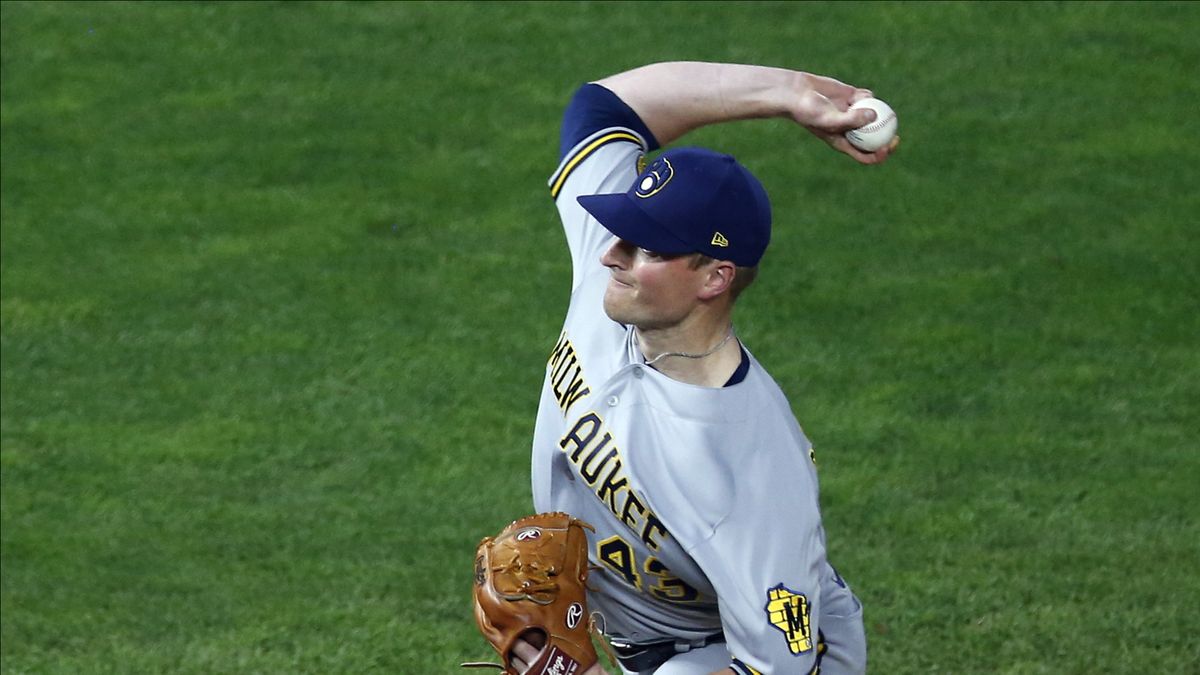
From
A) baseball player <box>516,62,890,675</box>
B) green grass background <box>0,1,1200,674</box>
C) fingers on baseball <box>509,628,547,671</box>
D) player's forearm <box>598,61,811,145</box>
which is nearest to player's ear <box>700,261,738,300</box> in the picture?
baseball player <box>516,62,890,675</box>

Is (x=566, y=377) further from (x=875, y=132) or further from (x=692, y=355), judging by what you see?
(x=875, y=132)

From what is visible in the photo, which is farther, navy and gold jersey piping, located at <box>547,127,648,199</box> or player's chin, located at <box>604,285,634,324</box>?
navy and gold jersey piping, located at <box>547,127,648,199</box>

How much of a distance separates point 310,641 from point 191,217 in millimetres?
4405

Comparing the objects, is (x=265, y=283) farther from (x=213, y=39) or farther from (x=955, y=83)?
(x=955, y=83)

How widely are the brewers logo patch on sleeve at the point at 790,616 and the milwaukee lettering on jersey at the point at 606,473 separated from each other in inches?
11.4

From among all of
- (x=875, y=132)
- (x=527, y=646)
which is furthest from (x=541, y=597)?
(x=875, y=132)

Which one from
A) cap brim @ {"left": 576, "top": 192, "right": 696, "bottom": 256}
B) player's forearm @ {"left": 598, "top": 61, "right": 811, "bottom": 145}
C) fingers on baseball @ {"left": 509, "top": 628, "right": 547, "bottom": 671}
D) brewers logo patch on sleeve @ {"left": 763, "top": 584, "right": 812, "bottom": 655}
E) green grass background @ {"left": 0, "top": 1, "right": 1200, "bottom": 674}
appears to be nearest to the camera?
brewers logo patch on sleeve @ {"left": 763, "top": 584, "right": 812, "bottom": 655}

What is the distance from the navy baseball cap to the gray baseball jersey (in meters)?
0.26

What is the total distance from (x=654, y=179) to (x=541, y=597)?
2.74ft

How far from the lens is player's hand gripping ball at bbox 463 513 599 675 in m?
3.27

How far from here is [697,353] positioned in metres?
3.26

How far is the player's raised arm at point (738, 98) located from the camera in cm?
361

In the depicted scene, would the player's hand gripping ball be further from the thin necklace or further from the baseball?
the baseball

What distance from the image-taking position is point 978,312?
8.62 metres
